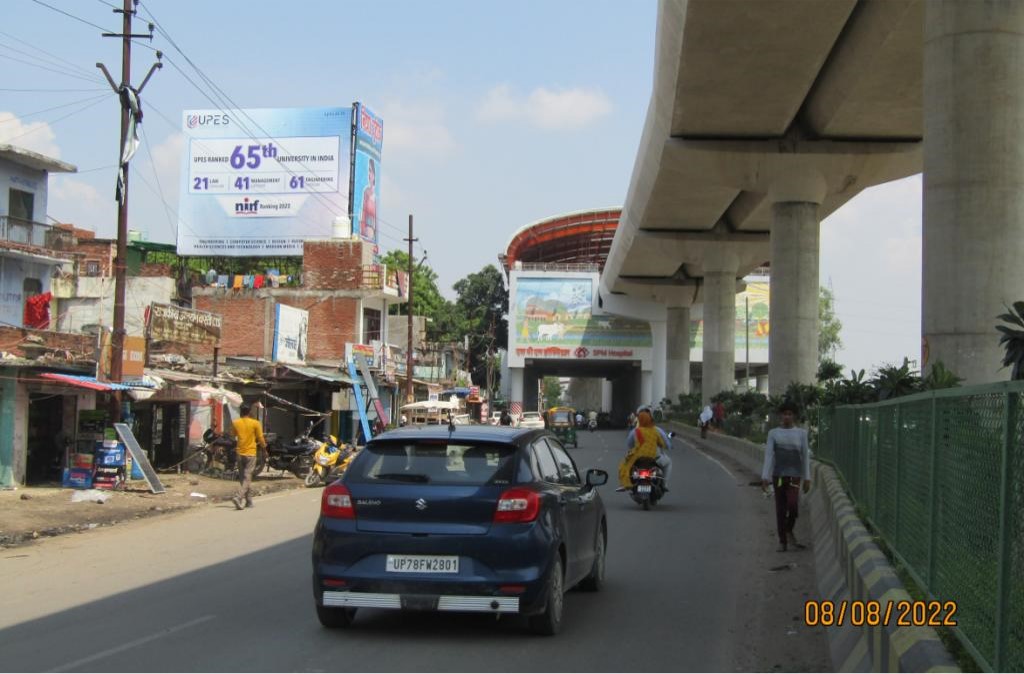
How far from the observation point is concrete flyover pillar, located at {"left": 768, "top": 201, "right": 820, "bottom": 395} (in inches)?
1468

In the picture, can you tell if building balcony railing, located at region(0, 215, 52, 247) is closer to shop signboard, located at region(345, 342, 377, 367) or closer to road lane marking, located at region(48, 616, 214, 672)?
shop signboard, located at region(345, 342, 377, 367)

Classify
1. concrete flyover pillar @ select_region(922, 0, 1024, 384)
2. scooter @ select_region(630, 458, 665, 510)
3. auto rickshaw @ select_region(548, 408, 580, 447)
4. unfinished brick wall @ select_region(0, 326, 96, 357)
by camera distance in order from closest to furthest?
concrete flyover pillar @ select_region(922, 0, 1024, 384)
scooter @ select_region(630, 458, 665, 510)
unfinished brick wall @ select_region(0, 326, 96, 357)
auto rickshaw @ select_region(548, 408, 580, 447)

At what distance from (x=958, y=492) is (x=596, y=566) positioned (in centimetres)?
536

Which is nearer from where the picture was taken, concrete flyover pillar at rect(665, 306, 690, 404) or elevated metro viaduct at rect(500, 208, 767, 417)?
concrete flyover pillar at rect(665, 306, 690, 404)

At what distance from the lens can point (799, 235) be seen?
3731cm

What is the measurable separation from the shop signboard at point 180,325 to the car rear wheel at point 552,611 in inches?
847

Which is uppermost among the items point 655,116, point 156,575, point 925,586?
point 655,116

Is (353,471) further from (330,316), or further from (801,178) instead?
(330,316)

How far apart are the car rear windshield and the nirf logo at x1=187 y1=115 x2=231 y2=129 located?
51661mm

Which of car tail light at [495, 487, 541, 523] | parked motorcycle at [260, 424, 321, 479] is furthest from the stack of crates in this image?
car tail light at [495, 487, 541, 523]

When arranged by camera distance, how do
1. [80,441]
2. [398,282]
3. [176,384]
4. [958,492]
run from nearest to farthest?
[958,492] < [80,441] < [176,384] < [398,282]

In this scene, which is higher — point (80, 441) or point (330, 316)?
point (330, 316)

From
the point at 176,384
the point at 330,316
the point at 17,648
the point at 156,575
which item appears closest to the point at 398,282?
the point at 330,316
